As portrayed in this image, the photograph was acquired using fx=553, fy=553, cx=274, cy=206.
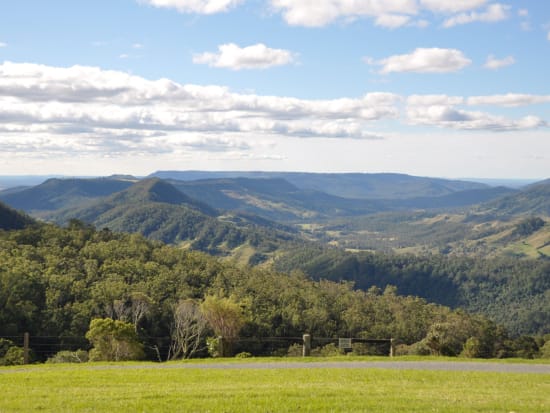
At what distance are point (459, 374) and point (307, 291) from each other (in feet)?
312

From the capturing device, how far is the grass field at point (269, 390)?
1470 cm

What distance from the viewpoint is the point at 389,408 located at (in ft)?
48.1

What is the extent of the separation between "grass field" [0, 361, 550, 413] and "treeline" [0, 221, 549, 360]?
77.3 ft

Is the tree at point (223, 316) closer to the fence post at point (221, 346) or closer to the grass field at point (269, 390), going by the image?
the fence post at point (221, 346)

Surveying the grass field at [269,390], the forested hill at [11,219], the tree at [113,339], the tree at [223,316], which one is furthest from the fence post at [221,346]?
the forested hill at [11,219]

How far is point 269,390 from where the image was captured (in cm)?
1692

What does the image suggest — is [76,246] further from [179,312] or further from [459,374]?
[459,374]

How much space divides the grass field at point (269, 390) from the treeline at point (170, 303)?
2357cm

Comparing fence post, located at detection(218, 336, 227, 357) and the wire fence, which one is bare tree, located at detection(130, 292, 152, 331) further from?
fence post, located at detection(218, 336, 227, 357)

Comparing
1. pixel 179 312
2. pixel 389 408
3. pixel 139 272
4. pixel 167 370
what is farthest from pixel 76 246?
pixel 389 408

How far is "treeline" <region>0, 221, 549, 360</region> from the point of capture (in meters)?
66.8

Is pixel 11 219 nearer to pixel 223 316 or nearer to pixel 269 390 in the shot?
pixel 223 316

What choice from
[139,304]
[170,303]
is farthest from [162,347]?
[170,303]

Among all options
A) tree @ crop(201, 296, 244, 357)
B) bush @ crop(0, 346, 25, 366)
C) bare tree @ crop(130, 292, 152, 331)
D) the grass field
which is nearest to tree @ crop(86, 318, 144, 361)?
bush @ crop(0, 346, 25, 366)
